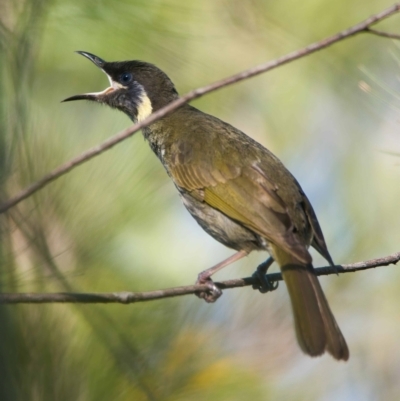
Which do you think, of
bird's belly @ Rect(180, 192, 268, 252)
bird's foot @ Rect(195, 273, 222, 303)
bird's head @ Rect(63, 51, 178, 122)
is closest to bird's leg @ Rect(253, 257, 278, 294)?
bird's belly @ Rect(180, 192, 268, 252)

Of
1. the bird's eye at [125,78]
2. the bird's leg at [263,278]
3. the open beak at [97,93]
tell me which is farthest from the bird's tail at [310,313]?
the bird's eye at [125,78]

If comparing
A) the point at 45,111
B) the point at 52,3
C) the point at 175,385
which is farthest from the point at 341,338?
the point at 52,3

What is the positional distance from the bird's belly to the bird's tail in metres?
0.35

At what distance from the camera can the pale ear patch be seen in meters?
5.13

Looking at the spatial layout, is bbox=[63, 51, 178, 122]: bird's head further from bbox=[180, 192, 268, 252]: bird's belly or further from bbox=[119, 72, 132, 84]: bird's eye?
bbox=[180, 192, 268, 252]: bird's belly

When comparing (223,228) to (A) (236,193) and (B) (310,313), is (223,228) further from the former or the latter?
(B) (310,313)

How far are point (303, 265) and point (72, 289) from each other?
3.98 feet

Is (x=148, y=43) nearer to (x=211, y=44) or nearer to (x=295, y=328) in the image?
(x=211, y=44)

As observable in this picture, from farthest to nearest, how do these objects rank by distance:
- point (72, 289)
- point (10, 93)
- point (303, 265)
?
point (303, 265) < point (10, 93) < point (72, 289)

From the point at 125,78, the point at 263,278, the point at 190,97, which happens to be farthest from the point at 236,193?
the point at 190,97

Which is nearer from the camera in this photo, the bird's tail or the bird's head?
the bird's tail

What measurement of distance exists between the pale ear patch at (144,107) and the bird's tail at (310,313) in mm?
1705

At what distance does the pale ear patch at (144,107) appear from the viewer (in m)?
5.13

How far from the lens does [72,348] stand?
2742 mm
